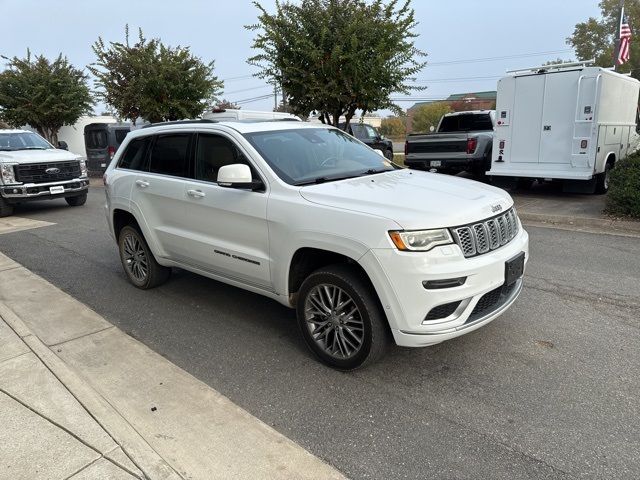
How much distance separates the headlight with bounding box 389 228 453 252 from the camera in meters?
3.14

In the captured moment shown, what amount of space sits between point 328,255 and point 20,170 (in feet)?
33.3

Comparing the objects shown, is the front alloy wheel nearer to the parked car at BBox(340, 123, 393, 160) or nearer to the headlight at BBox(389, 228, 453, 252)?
the headlight at BBox(389, 228, 453, 252)

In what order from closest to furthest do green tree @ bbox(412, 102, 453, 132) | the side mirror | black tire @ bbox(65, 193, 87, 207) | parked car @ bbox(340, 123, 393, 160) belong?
the side mirror < black tire @ bbox(65, 193, 87, 207) < parked car @ bbox(340, 123, 393, 160) < green tree @ bbox(412, 102, 453, 132)

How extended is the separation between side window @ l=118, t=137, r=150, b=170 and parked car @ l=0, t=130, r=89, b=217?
686 centimetres

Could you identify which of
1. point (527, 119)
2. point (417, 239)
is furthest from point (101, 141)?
point (417, 239)

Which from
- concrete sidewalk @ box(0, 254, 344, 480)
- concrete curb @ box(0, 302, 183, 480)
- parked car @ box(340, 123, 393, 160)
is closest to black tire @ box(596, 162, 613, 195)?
parked car @ box(340, 123, 393, 160)

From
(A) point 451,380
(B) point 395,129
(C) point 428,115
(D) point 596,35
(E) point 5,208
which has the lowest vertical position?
(A) point 451,380

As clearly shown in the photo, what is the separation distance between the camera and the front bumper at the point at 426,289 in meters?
3.12

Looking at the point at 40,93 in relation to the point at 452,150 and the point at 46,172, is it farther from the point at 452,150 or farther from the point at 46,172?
the point at 452,150

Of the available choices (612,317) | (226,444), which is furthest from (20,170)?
(612,317)

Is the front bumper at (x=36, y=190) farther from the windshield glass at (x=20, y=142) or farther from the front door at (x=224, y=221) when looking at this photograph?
the front door at (x=224, y=221)

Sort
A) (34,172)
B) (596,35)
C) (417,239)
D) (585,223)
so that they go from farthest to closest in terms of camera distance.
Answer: (596,35)
(34,172)
(585,223)
(417,239)

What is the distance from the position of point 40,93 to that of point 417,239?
22.7 meters

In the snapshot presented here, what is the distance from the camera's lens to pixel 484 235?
3422mm
